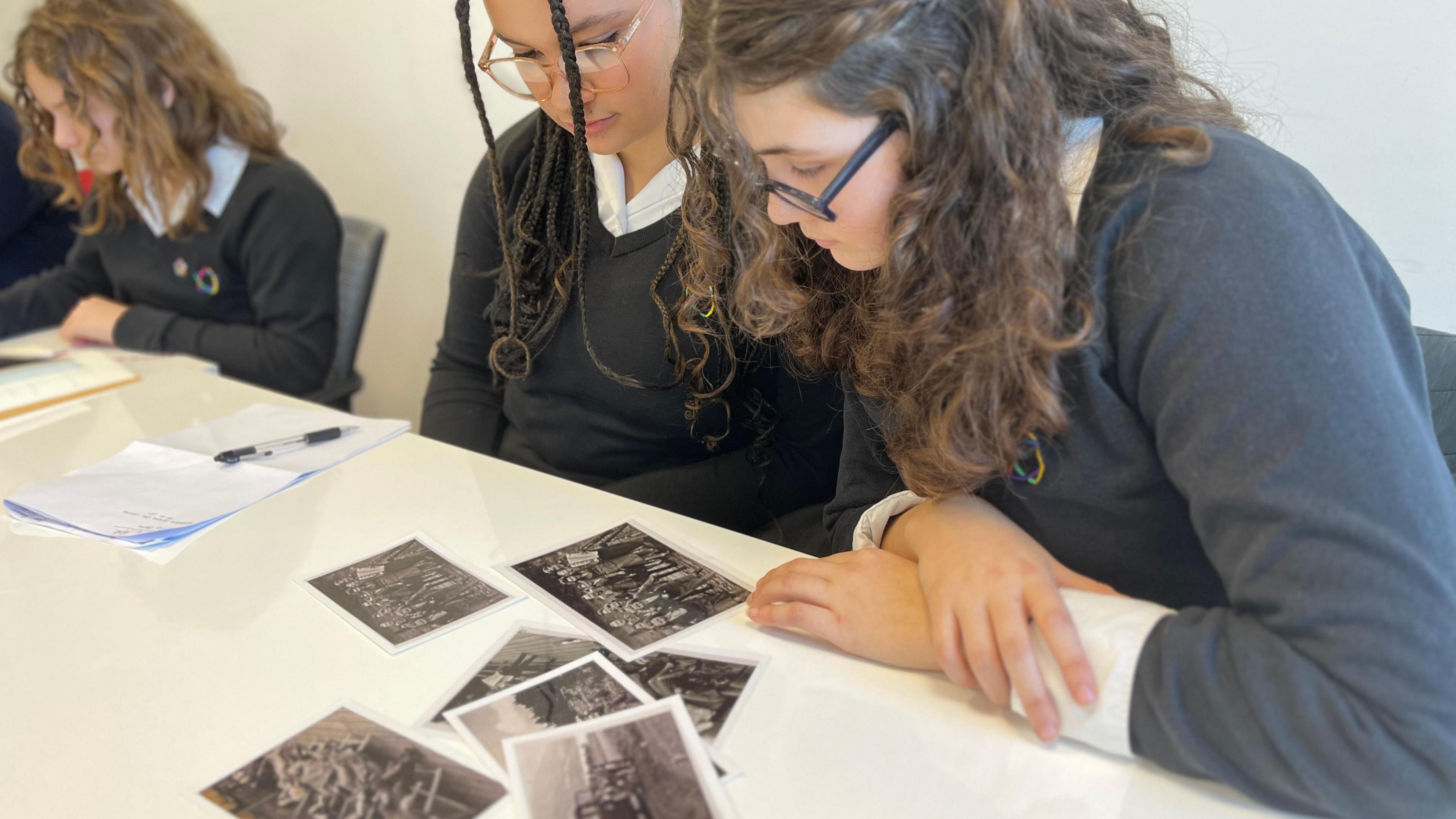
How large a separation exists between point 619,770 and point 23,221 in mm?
2542

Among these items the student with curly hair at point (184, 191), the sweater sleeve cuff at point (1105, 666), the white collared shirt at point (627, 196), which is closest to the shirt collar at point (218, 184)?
the student with curly hair at point (184, 191)

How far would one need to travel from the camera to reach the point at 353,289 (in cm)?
204

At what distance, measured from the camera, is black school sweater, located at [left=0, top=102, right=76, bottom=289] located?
242 centimetres

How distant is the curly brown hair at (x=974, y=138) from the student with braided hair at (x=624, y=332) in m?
0.37

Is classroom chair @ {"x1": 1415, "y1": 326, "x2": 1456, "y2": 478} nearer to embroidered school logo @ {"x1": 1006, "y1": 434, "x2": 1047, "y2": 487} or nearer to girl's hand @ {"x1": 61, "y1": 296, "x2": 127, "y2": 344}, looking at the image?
embroidered school logo @ {"x1": 1006, "y1": 434, "x2": 1047, "y2": 487}

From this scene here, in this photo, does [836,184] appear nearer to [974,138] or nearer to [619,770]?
[974,138]

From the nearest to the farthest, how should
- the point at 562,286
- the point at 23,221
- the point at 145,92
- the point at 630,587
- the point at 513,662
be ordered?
the point at 513,662 < the point at 630,587 < the point at 562,286 < the point at 145,92 < the point at 23,221

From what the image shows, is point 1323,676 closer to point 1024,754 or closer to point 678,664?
point 1024,754

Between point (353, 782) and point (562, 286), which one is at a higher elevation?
point (562, 286)

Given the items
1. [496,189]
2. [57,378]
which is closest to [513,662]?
[496,189]

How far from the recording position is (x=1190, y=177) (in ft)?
2.23

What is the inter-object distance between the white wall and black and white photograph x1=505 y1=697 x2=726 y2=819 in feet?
3.41

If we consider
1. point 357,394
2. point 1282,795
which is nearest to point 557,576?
point 1282,795

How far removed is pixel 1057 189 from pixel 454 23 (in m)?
1.75
